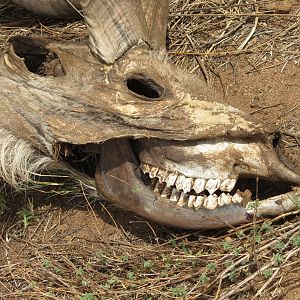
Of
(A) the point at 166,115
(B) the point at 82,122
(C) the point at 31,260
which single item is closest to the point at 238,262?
(A) the point at 166,115

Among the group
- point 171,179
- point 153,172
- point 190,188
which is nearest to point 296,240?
point 190,188

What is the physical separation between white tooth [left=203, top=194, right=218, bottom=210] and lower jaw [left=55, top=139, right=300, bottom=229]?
0.08 feet

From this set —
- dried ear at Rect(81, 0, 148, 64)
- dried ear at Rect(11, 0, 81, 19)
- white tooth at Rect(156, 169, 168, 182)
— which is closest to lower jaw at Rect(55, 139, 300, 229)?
white tooth at Rect(156, 169, 168, 182)

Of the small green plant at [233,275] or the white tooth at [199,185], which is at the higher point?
the white tooth at [199,185]

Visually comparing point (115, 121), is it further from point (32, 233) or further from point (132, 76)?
point (32, 233)

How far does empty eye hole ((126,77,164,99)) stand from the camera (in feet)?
12.8

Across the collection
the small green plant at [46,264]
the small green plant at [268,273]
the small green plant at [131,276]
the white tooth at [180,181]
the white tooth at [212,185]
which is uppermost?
the white tooth at [212,185]

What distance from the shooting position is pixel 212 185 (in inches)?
152

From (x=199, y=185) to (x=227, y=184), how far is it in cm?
15

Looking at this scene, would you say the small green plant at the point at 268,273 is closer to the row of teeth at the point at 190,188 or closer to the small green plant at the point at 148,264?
the row of teeth at the point at 190,188

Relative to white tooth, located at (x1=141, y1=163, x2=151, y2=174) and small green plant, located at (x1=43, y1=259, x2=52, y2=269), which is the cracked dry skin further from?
small green plant, located at (x1=43, y1=259, x2=52, y2=269)

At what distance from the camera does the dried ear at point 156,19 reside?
4.05 m

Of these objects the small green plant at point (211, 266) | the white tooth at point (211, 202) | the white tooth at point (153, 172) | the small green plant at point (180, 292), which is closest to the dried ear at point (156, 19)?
the white tooth at point (153, 172)

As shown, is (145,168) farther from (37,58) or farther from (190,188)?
(37,58)
